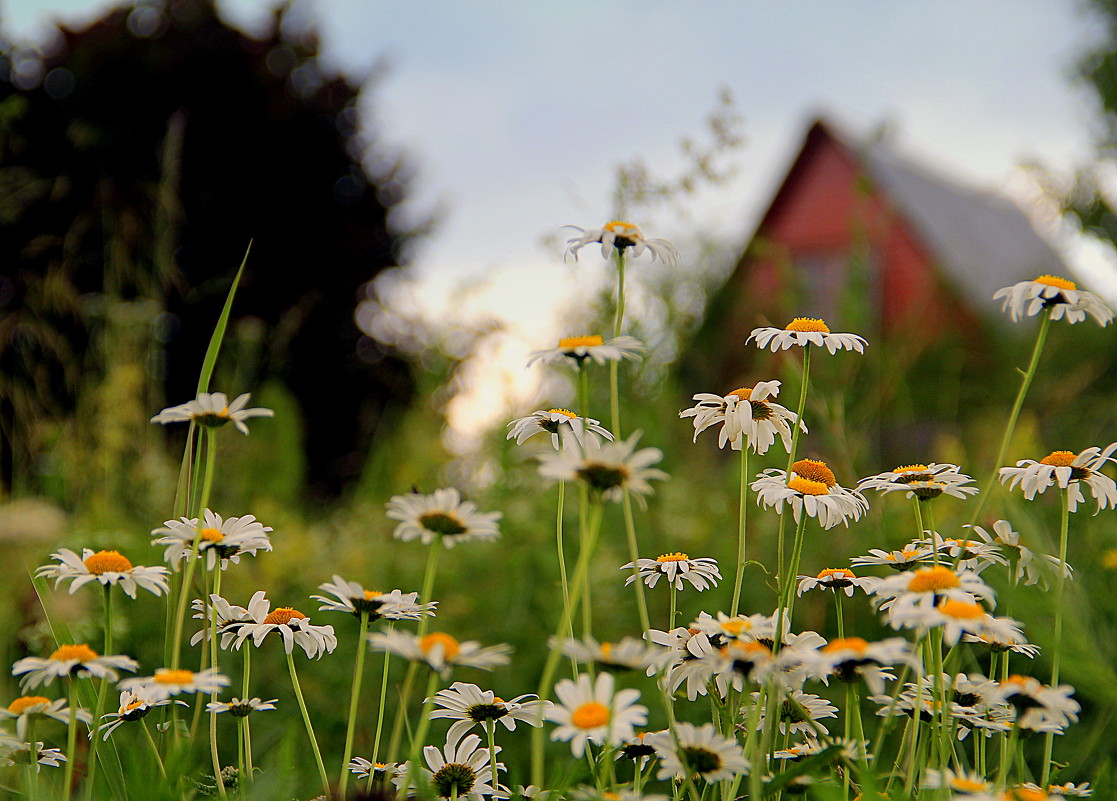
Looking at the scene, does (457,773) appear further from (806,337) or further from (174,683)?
(806,337)

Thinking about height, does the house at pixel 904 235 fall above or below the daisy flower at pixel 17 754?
above

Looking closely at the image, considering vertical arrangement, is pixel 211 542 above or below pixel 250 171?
below

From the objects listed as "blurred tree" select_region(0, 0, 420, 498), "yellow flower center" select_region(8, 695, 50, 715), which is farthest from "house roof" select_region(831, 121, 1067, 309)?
"yellow flower center" select_region(8, 695, 50, 715)

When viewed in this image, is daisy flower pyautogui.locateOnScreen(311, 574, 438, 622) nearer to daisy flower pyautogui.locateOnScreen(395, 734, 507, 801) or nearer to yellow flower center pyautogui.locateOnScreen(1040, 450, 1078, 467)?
daisy flower pyautogui.locateOnScreen(395, 734, 507, 801)

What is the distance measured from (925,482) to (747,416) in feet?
0.63

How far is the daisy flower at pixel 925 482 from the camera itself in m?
0.94

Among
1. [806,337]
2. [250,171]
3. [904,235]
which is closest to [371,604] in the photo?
[806,337]

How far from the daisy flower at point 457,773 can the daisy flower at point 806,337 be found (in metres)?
0.50

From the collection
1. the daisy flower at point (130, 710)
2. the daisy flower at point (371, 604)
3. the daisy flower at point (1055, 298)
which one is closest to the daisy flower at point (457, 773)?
the daisy flower at point (371, 604)

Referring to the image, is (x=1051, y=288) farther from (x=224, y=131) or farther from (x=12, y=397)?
(x=224, y=131)

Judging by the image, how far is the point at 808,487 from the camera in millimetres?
922

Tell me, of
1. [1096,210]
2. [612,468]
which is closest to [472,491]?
[1096,210]

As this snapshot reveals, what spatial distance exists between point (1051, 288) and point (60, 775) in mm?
1376

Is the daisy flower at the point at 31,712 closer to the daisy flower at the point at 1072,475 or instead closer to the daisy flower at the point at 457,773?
the daisy flower at the point at 457,773
